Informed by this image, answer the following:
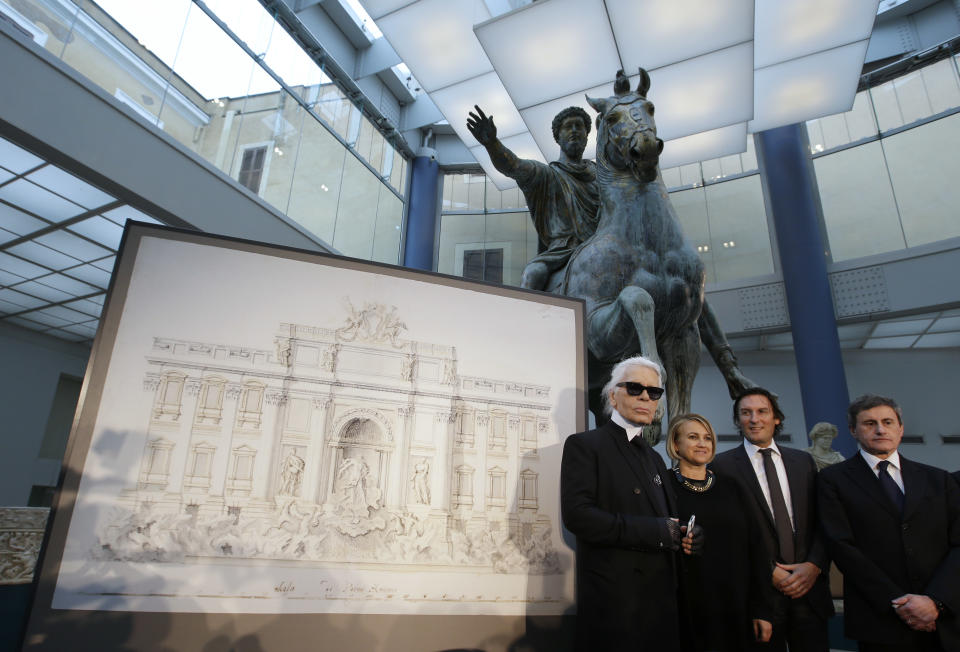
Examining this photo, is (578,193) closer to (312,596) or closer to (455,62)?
(312,596)

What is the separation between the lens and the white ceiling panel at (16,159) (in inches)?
263

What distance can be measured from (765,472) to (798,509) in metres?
0.17

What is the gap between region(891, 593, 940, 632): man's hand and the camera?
1.81 m

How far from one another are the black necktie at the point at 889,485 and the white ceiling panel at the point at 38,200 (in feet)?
31.2

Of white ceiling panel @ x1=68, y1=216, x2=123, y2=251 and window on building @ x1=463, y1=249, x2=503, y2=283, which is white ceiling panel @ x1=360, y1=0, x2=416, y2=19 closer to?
white ceiling panel @ x1=68, y1=216, x2=123, y2=251

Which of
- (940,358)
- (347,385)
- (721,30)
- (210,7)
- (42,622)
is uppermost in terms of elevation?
(210,7)

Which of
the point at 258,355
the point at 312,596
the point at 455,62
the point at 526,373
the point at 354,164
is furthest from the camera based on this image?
the point at 354,164

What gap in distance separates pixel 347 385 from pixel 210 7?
425 inches

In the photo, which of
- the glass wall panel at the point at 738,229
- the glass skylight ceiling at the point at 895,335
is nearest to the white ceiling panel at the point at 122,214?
the glass wall panel at the point at 738,229

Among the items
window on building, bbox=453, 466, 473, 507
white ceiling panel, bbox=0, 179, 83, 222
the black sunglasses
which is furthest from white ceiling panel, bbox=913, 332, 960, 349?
white ceiling panel, bbox=0, 179, 83, 222

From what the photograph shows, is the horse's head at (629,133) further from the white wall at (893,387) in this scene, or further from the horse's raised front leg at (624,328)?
the white wall at (893,387)

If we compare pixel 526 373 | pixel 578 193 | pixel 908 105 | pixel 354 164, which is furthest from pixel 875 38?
pixel 526 373

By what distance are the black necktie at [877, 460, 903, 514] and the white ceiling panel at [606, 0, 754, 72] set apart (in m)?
7.04

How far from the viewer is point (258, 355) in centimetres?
179
